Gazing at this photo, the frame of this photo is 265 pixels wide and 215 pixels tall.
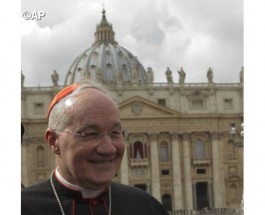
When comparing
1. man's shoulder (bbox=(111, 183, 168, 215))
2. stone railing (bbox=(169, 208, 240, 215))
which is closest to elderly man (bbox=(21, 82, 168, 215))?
man's shoulder (bbox=(111, 183, 168, 215))

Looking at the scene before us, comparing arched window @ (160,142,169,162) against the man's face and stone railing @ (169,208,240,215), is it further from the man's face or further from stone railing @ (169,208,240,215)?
the man's face

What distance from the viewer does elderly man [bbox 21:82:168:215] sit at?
2.27 metres

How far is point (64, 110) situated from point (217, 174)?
33751 millimetres

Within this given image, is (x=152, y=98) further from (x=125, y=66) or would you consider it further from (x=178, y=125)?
(x=125, y=66)

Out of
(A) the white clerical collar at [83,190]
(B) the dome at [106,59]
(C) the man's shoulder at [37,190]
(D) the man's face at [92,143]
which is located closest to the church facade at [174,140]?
(B) the dome at [106,59]

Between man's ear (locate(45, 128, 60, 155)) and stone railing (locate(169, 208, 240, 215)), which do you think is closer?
man's ear (locate(45, 128, 60, 155))

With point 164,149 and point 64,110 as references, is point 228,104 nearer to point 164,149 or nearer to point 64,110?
point 164,149

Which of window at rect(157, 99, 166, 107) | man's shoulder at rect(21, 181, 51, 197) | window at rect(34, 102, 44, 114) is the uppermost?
window at rect(157, 99, 166, 107)

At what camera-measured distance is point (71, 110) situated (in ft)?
7.55

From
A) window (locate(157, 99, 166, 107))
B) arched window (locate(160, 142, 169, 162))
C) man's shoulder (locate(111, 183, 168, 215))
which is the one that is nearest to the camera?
man's shoulder (locate(111, 183, 168, 215))

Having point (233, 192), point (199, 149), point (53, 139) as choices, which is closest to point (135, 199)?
point (53, 139)

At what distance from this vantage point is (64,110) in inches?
91.6

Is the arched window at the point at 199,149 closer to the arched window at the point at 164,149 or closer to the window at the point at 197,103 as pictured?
the arched window at the point at 164,149

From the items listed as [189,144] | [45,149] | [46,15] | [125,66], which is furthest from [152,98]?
[46,15]
